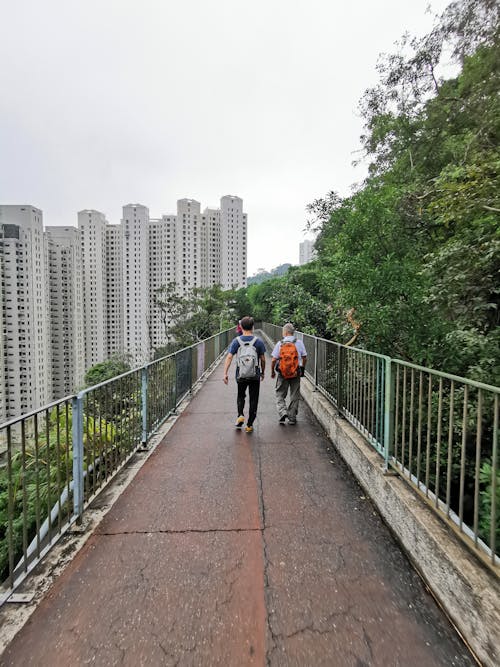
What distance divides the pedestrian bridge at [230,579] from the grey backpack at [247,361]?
1.51 meters

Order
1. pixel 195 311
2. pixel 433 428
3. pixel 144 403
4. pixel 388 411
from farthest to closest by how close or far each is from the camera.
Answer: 1. pixel 195 311
2. pixel 144 403
3. pixel 433 428
4. pixel 388 411

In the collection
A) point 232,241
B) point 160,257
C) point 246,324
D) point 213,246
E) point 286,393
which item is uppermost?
point 232,241

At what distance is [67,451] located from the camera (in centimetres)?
280

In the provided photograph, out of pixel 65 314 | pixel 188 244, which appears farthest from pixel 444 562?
pixel 65 314

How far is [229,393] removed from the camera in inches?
320

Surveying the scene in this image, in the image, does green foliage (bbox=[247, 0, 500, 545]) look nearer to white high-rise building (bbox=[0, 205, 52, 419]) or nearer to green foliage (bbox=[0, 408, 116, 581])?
green foliage (bbox=[0, 408, 116, 581])

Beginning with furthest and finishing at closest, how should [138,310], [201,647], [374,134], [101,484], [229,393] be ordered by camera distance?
[138,310] < [374,134] < [229,393] < [101,484] < [201,647]

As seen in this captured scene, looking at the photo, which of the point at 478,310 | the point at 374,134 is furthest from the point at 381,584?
the point at 374,134

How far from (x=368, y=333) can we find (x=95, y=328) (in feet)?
234

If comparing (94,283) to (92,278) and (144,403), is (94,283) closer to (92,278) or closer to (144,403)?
(92,278)

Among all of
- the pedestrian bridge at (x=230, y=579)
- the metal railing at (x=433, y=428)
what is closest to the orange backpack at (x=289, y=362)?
the metal railing at (x=433, y=428)

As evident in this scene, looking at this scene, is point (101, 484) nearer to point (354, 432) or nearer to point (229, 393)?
point (354, 432)

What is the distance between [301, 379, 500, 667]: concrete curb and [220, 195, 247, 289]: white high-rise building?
204ft

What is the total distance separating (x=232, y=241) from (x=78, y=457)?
6516cm
